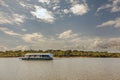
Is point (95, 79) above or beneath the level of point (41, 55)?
beneath

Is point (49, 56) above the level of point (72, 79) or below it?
above

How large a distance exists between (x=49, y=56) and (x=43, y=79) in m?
89.9

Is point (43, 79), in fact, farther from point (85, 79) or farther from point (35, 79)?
point (85, 79)

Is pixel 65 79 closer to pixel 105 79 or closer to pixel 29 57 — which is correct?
pixel 105 79

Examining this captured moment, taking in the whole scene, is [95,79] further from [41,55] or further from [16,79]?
[41,55]

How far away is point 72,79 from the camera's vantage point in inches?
1766

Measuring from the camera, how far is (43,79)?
45250 mm

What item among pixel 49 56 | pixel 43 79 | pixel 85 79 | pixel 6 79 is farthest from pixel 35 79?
pixel 49 56

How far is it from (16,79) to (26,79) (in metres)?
2.01

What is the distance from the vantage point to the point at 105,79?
4509 cm

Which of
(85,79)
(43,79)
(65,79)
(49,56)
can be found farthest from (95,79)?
(49,56)

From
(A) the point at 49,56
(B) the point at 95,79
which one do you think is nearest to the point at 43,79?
(B) the point at 95,79

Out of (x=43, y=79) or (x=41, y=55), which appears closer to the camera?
(x=43, y=79)

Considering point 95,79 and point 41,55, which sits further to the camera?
point 41,55
